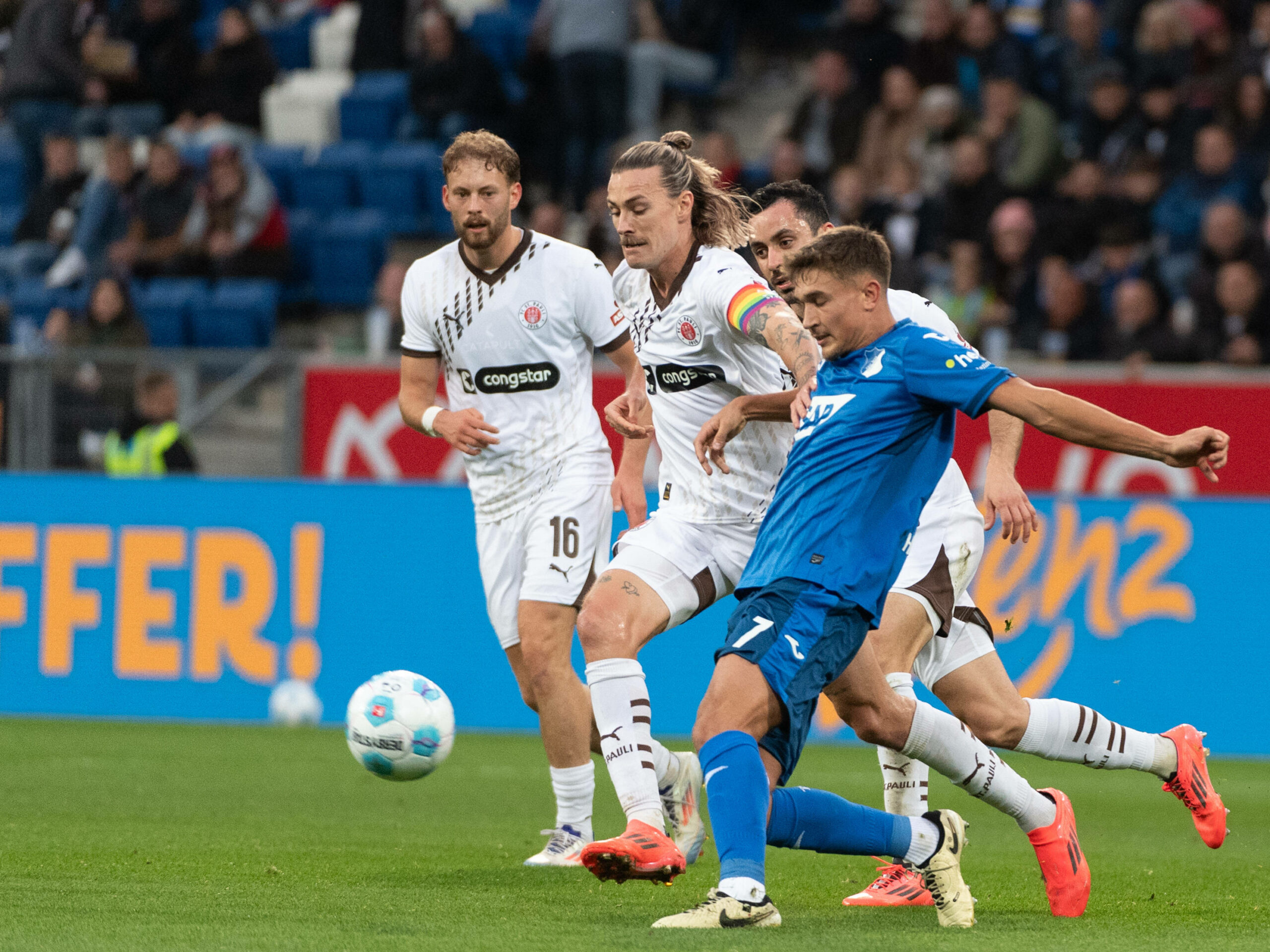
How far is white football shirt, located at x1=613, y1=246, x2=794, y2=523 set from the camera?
5.98 meters

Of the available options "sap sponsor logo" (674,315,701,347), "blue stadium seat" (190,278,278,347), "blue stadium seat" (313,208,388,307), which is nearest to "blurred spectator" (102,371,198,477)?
"blue stadium seat" (190,278,278,347)

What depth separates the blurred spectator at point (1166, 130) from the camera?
46.3 ft

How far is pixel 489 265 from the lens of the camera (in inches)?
277

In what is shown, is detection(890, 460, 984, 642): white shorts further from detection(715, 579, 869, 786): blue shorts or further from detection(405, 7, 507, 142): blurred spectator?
detection(405, 7, 507, 142): blurred spectator

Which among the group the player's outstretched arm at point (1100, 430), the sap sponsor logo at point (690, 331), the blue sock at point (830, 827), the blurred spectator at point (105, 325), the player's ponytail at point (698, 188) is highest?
the player's ponytail at point (698, 188)

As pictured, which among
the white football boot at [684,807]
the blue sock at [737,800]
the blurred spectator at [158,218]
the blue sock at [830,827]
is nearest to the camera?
the blue sock at [737,800]

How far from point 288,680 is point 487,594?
→ 4.56 meters

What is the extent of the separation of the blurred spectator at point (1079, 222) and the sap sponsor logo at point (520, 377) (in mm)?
7878

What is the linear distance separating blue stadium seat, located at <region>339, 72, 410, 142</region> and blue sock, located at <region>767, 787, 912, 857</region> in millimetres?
13839

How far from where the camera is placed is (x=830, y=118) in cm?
1558

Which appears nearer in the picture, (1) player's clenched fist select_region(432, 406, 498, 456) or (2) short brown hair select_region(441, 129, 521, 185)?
(1) player's clenched fist select_region(432, 406, 498, 456)

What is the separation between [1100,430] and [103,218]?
45.6 ft

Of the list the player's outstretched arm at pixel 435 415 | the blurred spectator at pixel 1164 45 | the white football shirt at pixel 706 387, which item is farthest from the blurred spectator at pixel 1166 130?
the white football shirt at pixel 706 387

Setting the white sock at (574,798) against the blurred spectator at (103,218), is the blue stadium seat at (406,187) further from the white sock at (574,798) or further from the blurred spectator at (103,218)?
the white sock at (574,798)
